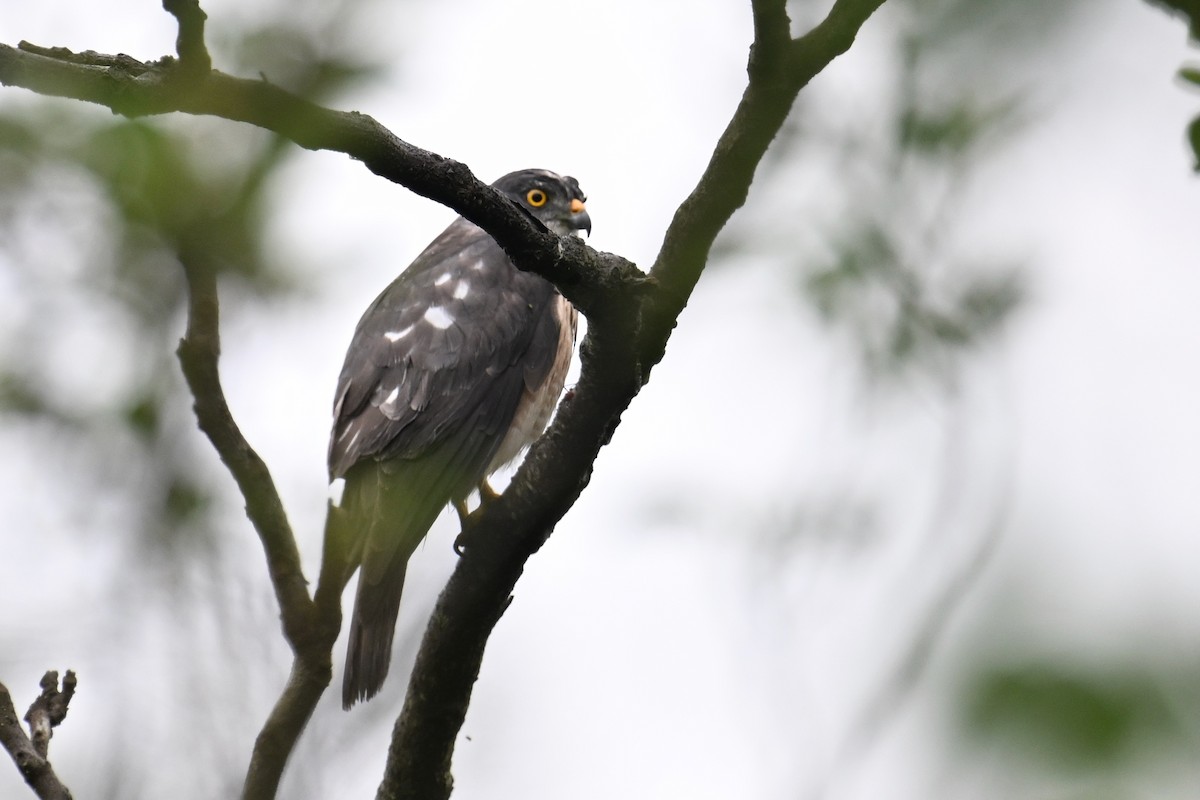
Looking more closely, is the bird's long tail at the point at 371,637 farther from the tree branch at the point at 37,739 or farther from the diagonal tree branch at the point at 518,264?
the tree branch at the point at 37,739

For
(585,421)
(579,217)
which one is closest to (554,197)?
(579,217)

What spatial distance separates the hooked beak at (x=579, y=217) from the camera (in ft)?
23.3

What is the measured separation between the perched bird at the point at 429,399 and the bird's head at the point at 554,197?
58 cm

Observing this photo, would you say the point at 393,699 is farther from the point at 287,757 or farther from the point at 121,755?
the point at 287,757

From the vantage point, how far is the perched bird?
4.78 meters

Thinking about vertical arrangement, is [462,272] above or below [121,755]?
above

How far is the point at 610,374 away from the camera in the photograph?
3.48m

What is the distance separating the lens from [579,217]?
23.3 feet

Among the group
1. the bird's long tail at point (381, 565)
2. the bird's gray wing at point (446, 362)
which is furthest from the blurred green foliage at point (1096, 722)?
the bird's gray wing at point (446, 362)

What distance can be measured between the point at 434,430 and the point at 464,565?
1.63 metres

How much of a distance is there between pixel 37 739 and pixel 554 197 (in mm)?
4551

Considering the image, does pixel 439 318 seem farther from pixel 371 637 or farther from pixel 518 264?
pixel 518 264

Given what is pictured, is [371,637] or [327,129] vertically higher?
[371,637]

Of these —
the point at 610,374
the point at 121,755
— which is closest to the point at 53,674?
the point at 121,755
